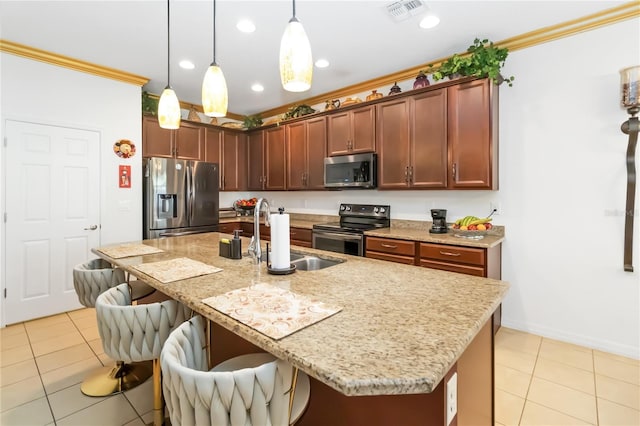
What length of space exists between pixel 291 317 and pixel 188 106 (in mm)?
4652

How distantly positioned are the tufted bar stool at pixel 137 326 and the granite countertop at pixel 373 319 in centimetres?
13

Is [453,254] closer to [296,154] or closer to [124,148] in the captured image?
[296,154]

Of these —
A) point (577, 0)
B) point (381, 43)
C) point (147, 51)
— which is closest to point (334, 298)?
point (381, 43)

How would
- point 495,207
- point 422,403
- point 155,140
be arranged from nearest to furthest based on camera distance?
point 422,403
point 495,207
point 155,140

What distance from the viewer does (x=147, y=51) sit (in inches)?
125

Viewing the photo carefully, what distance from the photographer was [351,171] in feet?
12.5

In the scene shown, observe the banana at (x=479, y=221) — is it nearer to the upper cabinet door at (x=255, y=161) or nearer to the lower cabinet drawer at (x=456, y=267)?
the lower cabinet drawer at (x=456, y=267)

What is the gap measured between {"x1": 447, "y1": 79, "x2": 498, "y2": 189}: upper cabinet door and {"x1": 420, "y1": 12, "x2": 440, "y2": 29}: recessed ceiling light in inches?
24.2

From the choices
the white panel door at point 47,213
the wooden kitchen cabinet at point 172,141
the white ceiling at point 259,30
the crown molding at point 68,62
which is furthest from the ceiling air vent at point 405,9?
the white panel door at point 47,213

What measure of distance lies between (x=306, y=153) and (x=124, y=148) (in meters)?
2.25

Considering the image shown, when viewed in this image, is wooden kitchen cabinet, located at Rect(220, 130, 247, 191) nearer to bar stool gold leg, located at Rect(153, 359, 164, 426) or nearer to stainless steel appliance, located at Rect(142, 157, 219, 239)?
stainless steel appliance, located at Rect(142, 157, 219, 239)

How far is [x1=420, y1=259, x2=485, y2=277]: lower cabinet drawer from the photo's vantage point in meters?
2.65

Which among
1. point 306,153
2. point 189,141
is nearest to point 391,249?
point 306,153

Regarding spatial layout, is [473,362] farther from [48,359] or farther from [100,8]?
[100,8]
